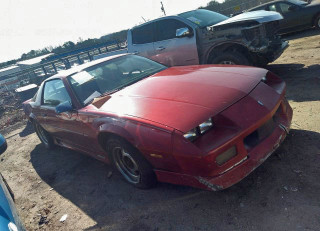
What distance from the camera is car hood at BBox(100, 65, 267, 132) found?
92.7 inches

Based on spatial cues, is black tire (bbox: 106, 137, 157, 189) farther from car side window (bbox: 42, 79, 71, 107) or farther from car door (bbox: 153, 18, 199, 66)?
car door (bbox: 153, 18, 199, 66)

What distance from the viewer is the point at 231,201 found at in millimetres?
2461

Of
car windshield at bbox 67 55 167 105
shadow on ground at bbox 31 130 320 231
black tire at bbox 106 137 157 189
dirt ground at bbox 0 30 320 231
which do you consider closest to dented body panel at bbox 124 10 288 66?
dirt ground at bbox 0 30 320 231

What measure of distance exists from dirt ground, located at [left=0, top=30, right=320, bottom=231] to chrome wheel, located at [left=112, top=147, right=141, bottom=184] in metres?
0.15

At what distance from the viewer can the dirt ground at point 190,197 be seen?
2.22 m

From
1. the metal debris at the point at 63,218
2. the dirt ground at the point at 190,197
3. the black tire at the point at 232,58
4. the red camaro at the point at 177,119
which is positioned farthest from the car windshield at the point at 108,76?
the black tire at the point at 232,58

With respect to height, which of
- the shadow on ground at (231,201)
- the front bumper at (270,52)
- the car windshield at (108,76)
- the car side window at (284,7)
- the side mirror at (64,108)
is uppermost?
the car windshield at (108,76)

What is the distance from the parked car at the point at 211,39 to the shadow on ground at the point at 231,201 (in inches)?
95.9

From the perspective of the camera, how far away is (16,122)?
9.57 m

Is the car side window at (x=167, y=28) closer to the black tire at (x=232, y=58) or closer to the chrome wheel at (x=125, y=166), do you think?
the black tire at (x=232, y=58)

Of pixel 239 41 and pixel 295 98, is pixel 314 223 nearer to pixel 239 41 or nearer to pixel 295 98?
pixel 295 98

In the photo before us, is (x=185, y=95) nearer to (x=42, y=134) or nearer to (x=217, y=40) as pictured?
(x=217, y=40)

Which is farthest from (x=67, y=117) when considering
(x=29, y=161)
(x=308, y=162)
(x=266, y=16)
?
(x=266, y=16)

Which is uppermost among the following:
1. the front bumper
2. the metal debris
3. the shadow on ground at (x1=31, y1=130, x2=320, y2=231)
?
the front bumper
